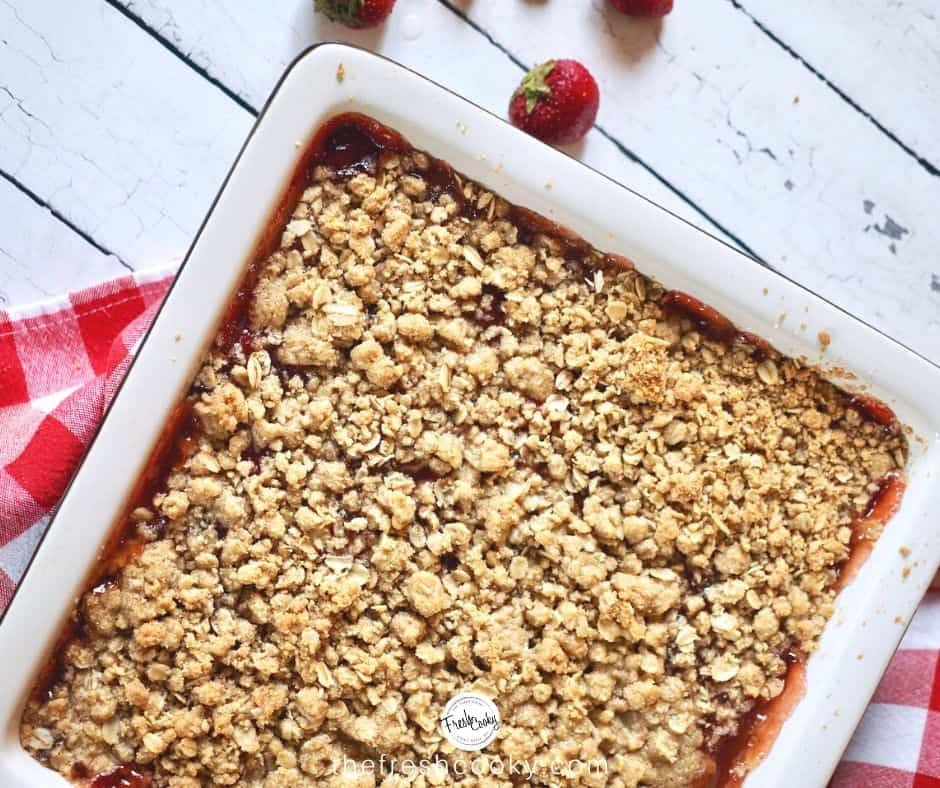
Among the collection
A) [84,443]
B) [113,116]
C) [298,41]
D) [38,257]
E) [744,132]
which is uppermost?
[744,132]

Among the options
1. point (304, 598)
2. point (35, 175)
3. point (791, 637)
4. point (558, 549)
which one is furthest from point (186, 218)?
point (791, 637)

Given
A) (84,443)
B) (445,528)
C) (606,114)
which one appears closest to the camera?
(445,528)

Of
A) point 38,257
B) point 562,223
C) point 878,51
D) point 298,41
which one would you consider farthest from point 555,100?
point 38,257

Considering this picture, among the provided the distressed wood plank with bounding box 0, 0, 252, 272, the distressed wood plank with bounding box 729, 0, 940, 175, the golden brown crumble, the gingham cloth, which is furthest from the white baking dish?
the distressed wood plank with bounding box 729, 0, 940, 175

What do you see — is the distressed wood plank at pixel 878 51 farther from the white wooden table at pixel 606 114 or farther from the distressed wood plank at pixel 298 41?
the distressed wood plank at pixel 298 41

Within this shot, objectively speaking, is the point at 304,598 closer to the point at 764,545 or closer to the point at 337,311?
the point at 337,311

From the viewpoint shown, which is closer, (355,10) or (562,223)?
(562,223)

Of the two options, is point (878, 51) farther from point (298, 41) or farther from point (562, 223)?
point (298, 41)

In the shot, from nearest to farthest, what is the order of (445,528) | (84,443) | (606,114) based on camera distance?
1. (445,528)
2. (84,443)
3. (606,114)
